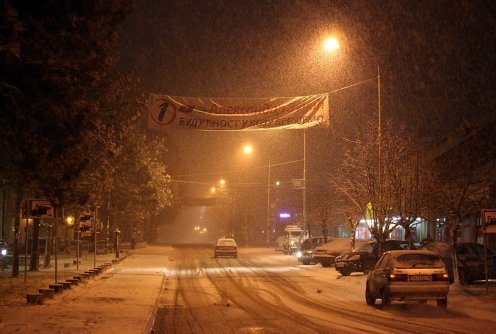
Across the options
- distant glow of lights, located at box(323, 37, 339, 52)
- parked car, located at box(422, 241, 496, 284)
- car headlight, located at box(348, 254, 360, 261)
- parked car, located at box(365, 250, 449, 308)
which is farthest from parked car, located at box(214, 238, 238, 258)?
parked car, located at box(365, 250, 449, 308)

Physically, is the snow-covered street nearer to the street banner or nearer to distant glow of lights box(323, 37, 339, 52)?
the street banner

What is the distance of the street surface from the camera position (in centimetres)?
1343

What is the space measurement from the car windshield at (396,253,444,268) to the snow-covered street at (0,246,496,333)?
1.20 metres

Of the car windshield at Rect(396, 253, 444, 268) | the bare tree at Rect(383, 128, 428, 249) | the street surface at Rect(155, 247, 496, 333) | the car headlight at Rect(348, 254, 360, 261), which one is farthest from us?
the car headlight at Rect(348, 254, 360, 261)

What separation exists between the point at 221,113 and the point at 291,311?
28.1 feet

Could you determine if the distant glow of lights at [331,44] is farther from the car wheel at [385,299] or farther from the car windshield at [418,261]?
the car wheel at [385,299]

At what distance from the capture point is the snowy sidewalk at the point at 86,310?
486 inches

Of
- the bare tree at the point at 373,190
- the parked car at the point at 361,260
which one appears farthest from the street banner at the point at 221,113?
the parked car at the point at 361,260

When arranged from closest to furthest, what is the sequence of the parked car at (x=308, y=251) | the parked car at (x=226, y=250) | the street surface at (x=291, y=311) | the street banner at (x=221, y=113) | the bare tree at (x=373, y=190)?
the street surface at (x=291, y=311) < the street banner at (x=221, y=113) < the bare tree at (x=373, y=190) < the parked car at (x=308, y=251) < the parked car at (x=226, y=250)

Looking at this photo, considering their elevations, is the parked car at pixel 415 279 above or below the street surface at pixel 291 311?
above

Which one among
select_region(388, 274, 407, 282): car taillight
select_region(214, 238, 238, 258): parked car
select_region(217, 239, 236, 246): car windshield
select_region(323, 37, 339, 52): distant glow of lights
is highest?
select_region(323, 37, 339, 52): distant glow of lights

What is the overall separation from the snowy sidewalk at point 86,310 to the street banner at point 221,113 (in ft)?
19.1

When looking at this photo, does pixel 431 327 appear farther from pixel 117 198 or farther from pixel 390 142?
pixel 117 198

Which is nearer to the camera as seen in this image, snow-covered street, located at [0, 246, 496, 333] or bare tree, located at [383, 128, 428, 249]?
snow-covered street, located at [0, 246, 496, 333]
